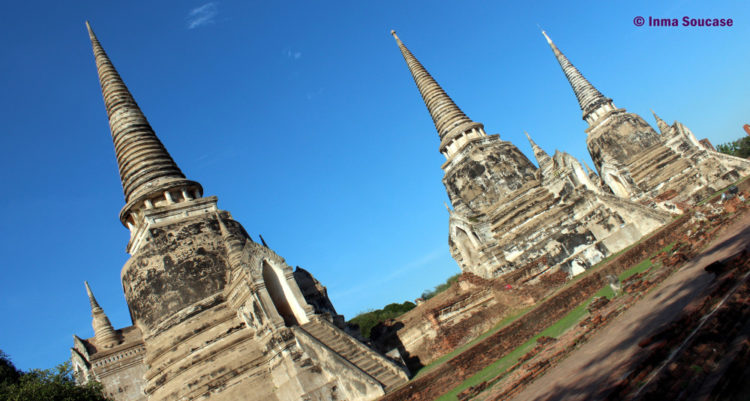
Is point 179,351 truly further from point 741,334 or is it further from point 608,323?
point 741,334

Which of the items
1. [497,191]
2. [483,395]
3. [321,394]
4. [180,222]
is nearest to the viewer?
[483,395]

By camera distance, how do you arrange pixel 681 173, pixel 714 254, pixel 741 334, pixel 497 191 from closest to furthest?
pixel 741 334
pixel 714 254
pixel 497 191
pixel 681 173

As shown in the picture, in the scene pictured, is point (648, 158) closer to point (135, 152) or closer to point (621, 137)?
point (621, 137)

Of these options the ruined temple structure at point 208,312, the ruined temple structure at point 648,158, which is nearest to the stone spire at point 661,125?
the ruined temple structure at point 648,158

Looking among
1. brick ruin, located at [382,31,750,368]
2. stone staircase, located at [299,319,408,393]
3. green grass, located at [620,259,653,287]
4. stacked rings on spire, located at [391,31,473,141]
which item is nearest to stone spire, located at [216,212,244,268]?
stone staircase, located at [299,319,408,393]

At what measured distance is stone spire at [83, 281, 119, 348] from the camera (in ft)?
71.4

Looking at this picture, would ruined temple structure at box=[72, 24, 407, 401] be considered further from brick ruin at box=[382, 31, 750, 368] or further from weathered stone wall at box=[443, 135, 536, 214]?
weathered stone wall at box=[443, 135, 536, 214]

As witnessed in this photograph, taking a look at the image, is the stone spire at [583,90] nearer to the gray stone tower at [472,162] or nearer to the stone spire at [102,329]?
the gray stone tower at [472,162]

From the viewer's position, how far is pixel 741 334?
5.00 meters

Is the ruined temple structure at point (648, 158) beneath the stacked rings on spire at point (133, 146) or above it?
beneath

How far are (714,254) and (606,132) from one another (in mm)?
27118

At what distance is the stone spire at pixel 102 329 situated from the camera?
21.8 meters

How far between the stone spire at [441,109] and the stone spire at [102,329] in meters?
19.3

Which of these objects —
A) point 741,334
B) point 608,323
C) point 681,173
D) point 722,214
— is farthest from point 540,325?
point 681,173
